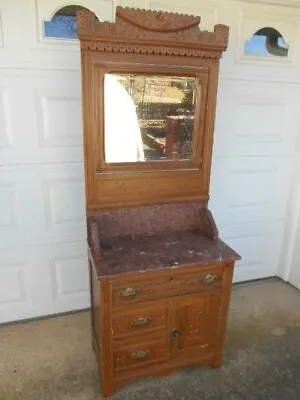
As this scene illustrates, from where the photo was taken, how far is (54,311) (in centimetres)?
220

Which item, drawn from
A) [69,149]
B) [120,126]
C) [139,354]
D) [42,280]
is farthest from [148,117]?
[42,280]

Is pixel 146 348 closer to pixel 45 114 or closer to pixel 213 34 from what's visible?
pixel 45 114

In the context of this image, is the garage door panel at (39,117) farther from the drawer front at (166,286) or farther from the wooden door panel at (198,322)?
the wooden door panel at (198,322)

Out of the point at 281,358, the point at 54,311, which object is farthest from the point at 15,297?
the point at 281,358

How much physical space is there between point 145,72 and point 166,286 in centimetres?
102

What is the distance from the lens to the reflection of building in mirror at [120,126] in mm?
1494

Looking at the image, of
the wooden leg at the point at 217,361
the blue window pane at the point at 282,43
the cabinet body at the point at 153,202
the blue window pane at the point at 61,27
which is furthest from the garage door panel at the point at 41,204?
the blue window pane at the point at 282,43

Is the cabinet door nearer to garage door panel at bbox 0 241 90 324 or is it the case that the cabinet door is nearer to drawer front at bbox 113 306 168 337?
drawer front at bbox 113 306 168 337

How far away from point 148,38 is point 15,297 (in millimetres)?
1746

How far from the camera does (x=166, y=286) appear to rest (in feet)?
4.91

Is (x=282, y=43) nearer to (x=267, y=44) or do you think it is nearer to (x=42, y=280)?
(x=267, y=44)

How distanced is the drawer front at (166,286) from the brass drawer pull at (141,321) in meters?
0.11

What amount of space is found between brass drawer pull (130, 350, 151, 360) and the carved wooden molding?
143cm

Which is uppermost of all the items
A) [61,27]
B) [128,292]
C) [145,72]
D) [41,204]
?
[61,27]
